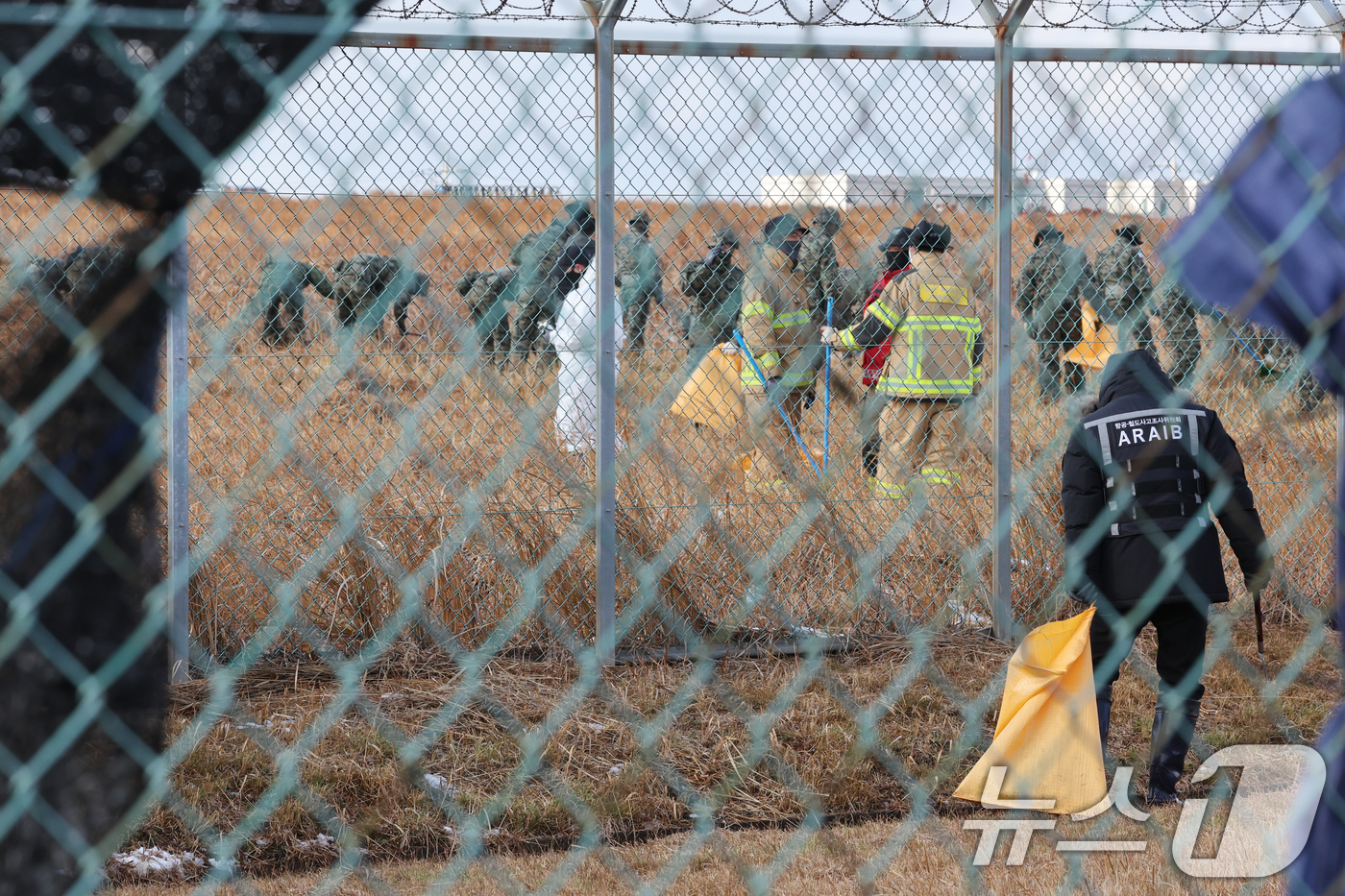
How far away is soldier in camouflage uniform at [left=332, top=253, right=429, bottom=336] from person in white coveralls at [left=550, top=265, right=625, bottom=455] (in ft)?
2.50

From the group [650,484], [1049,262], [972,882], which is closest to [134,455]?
[972,882]

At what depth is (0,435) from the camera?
1.15 meters

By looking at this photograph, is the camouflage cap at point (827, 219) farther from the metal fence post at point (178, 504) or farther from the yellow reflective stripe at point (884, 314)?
the metal fence post at point (178, 504)

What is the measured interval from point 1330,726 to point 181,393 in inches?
150

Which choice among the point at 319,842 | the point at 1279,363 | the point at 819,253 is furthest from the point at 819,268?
the point at 1279,363

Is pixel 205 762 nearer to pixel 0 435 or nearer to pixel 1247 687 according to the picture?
pixel 0 435

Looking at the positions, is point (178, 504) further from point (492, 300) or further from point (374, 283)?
point (374, 283)

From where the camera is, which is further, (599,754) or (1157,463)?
(599,754)

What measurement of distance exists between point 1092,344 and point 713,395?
5.60 ft

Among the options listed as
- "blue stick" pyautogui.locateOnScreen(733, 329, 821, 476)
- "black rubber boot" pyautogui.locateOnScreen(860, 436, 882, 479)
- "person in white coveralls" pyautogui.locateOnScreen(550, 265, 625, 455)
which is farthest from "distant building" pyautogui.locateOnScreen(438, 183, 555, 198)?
"black rubber boot" pyautogui.locateOnScreen(860, 436, 882, 479)

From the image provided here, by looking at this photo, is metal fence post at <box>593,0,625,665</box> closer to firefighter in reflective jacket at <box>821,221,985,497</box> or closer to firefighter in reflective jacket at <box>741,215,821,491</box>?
firefighter in reflective jacket at <box>741,215,821,491</box>

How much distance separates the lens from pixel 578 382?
5.30 m

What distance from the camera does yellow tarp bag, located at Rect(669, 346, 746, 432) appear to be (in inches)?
176

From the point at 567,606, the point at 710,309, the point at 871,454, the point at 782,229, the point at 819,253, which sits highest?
the point at 782,229
